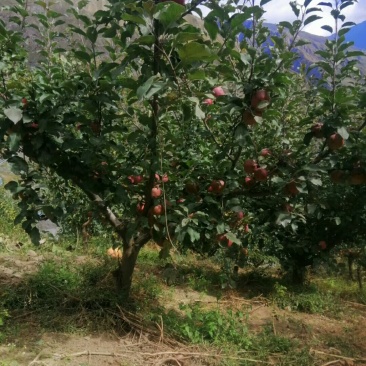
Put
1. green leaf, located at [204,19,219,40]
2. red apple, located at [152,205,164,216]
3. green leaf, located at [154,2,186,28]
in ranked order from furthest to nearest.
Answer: red apple, located at [152,205,164,216]
green leaf, located at [204,19,219,40]
green leaf, located at [154,2,186,28]

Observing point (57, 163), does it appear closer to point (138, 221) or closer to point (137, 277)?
point (138, 221)

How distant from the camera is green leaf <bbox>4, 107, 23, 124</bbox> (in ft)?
5.87

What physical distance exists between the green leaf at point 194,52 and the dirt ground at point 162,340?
146 centimetres

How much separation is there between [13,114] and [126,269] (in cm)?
122

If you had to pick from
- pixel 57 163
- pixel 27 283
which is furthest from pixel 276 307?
pixel 57 163

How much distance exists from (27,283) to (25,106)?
122 cm

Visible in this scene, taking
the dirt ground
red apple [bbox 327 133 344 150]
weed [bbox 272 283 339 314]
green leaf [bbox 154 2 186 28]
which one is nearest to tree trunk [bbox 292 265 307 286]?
weed [bbox 272 283 339 314]

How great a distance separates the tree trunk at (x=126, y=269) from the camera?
8.49 feet

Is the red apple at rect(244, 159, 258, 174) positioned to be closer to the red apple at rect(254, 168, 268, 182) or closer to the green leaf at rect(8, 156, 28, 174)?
the red apple at rect(254, 168, 268, 182)

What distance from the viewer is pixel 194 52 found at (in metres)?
1.46

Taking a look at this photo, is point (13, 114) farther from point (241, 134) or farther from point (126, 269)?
point (126, 269)

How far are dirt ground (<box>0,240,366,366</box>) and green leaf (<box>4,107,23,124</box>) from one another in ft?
3.43

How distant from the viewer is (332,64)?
2.11 metres

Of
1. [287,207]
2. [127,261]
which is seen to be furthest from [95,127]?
[287,207]
